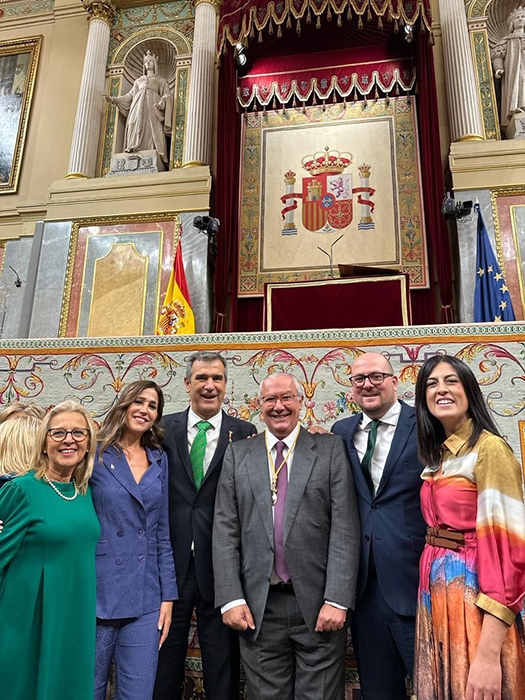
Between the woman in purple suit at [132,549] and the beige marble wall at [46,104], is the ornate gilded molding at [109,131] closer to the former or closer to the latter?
the beige marble wall at [46,104]

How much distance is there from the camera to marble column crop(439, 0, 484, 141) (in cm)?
601

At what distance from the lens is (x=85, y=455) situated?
1.85 metres

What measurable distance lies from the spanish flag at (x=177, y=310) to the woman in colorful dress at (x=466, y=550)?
3522 mm

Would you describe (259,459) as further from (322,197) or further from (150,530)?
(322,197)

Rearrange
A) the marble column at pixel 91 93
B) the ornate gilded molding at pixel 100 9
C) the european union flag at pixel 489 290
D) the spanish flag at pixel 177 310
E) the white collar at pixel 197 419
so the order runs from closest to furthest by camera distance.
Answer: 1. the white collar at pixel 197 419
2. the european union flag at pixel 489 290
3. the spanish flag at pixel 177 310
4. the marble column at pixel 91 93
5. the ornate gilded molding at pixel 100 9

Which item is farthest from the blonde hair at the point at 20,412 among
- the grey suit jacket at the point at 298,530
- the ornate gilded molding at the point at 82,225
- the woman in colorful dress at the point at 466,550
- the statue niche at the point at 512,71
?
the statue niche at the point at 512,71

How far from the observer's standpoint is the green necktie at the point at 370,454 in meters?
1.95

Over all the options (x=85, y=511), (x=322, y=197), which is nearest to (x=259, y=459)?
(x=85, y=511)

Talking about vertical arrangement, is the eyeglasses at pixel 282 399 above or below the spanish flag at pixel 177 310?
below

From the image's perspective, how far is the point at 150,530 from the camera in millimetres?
1927

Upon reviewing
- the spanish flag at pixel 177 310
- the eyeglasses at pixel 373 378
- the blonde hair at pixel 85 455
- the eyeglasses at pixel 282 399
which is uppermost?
the spanish flag at pixel 177 310

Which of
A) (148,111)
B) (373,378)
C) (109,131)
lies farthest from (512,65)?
(373,378)

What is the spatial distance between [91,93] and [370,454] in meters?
6.52

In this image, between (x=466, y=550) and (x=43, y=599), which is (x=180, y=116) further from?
(x=466, y=550)
